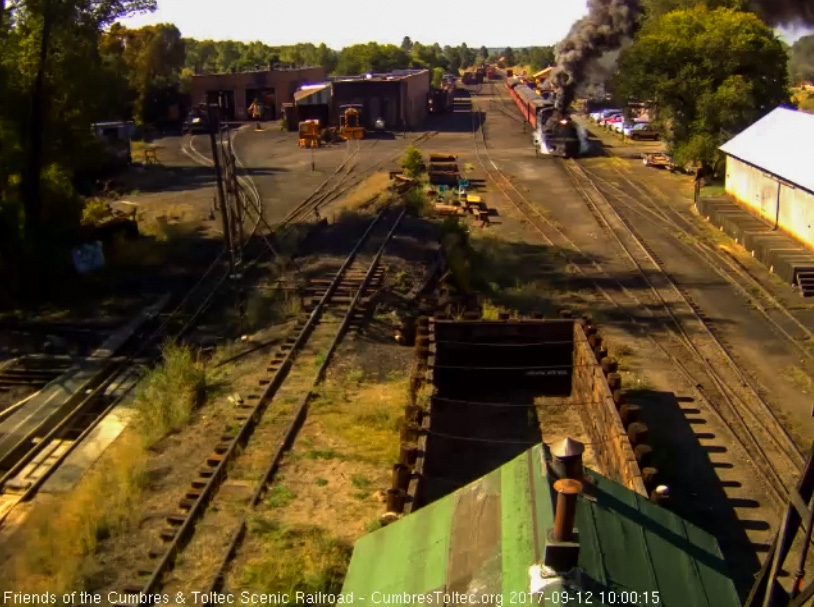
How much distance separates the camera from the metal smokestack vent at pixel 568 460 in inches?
187

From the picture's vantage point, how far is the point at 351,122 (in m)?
55.6

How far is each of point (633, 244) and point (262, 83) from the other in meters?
47.3

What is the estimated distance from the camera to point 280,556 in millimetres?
9445

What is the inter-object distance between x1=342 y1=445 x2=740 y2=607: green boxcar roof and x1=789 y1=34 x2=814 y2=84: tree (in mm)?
118774

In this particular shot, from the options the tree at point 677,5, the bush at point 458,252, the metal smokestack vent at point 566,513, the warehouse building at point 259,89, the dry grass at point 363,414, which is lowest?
the dry grass at point 363,414

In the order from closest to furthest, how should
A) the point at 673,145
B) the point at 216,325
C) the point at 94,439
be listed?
the point at 94,439 < the point at 216,325 < the point at 673,145

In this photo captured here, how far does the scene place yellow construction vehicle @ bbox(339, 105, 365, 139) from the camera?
54.1 metres

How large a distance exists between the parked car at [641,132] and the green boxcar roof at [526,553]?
162 feet

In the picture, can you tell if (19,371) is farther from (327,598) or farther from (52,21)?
(327,598)

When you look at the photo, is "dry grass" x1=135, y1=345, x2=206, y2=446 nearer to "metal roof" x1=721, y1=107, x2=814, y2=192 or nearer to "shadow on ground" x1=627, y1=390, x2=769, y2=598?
"shadow on ground" x1=627, y1=390, x2=769, y2=598

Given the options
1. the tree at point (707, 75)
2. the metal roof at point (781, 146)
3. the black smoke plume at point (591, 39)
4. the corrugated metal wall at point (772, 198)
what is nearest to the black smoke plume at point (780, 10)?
the black smoke plume at point (591, 39)

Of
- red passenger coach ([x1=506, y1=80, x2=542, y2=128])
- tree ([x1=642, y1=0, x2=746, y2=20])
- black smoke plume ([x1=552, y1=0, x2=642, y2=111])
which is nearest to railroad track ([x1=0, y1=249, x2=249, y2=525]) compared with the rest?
black smoke plume ([x1=552, y1=0, x2=642, y2=111])

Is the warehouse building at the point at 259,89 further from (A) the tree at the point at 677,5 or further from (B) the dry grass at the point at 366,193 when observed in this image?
(B) the dry grass at the point at 366,193

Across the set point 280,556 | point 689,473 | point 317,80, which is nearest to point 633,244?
point 689,473
